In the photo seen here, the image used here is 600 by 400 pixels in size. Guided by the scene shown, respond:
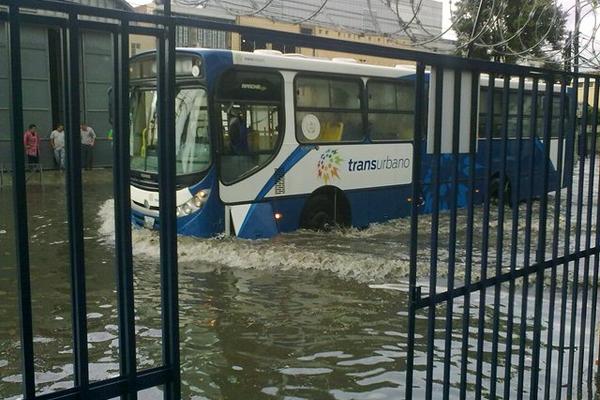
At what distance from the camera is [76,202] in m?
1.64

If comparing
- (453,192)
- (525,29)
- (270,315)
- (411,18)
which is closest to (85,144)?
(453,192)

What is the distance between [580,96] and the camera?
11.8 feet

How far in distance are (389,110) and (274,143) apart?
259cm

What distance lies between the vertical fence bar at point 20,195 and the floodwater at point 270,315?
98 centimetres

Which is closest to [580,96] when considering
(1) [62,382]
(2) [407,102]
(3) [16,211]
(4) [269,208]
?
(3) [16,211]

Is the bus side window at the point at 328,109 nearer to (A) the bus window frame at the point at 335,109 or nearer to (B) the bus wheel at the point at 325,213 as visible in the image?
(A) the bus window frame at the point at 335,109

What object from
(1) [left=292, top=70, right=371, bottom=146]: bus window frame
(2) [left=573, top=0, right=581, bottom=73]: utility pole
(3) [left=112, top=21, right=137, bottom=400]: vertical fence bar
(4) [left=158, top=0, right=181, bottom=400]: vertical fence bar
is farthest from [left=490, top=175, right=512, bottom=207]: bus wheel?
(1) [left=292, top=70, right=371, bottom=146]: bus window frame

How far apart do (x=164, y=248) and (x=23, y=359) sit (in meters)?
0.45

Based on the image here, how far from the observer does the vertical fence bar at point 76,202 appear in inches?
62.5

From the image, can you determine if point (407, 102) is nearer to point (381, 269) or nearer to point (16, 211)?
point (381, 269)

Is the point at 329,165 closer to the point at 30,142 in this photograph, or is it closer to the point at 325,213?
the point at 325,213

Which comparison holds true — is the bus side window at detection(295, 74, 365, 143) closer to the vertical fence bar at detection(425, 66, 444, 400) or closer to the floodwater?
the floodwater

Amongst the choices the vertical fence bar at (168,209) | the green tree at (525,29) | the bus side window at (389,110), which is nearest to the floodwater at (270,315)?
the vertical fence bar at (168,209)

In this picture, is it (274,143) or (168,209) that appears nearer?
(168,209)
